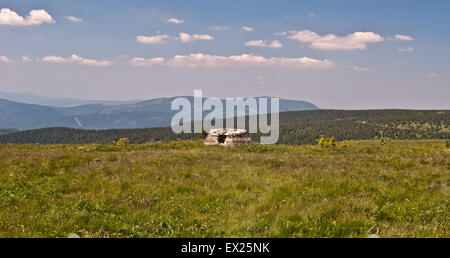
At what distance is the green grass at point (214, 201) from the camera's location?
258 inches

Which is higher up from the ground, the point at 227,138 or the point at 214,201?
the point at 227,138

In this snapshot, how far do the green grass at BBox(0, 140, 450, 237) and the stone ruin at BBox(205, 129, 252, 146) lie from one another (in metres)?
17.2

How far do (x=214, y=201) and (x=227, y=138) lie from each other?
22.8 metres

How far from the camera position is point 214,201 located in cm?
876

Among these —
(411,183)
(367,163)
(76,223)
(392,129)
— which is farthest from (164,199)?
(392,129)

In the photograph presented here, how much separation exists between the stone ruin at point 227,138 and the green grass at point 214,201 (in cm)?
1724

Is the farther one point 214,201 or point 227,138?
point 227,138

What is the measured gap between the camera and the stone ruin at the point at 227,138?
1230 inches

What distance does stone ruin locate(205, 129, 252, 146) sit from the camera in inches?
1230

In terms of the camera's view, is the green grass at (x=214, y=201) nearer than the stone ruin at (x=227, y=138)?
Yes

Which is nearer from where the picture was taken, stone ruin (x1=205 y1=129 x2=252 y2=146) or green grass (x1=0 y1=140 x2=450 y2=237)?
green grass (x1=0 y1=140 x2=450 y2=237)
